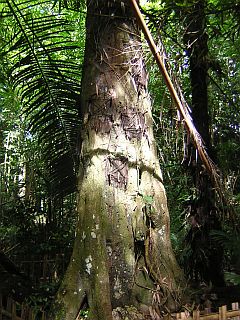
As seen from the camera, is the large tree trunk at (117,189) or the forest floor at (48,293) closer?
the large tree trunk at (117,189)

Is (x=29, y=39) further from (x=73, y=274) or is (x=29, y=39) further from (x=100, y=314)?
(x=100, y=314)

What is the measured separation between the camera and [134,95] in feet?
14.2

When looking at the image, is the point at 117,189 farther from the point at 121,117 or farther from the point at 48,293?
the point at 48,293

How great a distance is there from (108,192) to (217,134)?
6.34 m

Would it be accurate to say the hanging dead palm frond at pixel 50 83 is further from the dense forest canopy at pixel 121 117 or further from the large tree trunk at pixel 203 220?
the large tree trunk at pixel 203 220

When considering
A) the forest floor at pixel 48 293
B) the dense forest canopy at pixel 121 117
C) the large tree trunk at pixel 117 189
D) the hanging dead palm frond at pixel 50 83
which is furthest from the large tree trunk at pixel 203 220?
the hanging dead palm frond at pixel 50 83

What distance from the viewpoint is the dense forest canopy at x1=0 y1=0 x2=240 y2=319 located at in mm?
4367

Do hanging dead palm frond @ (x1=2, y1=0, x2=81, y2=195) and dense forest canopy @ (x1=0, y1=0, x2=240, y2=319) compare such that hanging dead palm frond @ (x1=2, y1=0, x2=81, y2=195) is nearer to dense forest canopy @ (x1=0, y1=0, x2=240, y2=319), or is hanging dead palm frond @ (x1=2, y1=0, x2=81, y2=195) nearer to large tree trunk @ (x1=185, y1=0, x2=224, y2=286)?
dense forest canopy @ (x1=0, y1=0, x2=240, y2=319)

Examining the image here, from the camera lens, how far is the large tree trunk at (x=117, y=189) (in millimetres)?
3672

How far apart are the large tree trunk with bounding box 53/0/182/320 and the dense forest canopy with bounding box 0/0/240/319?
2cm

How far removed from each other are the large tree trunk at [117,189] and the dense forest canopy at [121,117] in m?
0.02

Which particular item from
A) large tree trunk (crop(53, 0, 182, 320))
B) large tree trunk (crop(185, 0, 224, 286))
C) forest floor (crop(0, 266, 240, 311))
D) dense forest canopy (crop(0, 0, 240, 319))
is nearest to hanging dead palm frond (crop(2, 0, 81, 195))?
dense forest canopy (crop(0, 0, 240, 319))

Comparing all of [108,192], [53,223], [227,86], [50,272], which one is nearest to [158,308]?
[108,192]

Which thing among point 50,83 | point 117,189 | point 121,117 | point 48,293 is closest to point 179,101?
point 121,117
